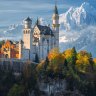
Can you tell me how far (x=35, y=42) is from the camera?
175m

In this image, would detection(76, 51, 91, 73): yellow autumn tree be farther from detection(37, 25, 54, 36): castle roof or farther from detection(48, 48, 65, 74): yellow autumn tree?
detection(37, 25, 54, 36): castle roof

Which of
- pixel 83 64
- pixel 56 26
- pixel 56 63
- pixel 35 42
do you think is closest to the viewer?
pixel 56 63

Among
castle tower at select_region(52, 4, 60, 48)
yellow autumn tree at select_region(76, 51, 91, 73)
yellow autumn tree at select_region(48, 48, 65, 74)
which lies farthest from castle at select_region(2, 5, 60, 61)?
A: yellow autumn tree at select_region(76, 51, 91, 73)

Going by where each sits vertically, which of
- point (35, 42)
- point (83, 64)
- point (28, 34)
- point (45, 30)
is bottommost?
point (83, 64)

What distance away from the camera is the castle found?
168250mm

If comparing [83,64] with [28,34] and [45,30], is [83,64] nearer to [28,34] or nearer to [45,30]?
[28,34]

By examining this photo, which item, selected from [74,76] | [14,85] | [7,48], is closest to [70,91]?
[74,76]

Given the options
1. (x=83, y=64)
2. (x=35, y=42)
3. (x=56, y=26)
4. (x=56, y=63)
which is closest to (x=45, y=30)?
(x=35, y=42)

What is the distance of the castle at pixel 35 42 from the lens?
552ft

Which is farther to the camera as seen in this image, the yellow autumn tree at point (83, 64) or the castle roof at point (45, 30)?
the castle roof at point (45, 30)

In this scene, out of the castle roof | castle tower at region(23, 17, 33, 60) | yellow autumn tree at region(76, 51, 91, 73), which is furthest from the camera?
the castle roof

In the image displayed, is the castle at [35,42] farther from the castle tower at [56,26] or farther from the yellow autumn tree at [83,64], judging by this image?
the yellow autumn tree at [83,64]

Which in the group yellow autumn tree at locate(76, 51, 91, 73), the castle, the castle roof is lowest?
yellow autumn tree at locate(76, 51, 91, 73)

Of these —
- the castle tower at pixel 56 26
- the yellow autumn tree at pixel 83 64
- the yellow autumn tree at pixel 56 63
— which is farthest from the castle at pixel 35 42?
the yellow autumn tree at pixel 83 64
